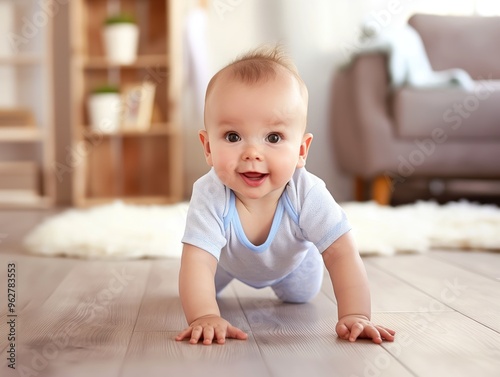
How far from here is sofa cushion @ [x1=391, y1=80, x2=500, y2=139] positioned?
2.60 m

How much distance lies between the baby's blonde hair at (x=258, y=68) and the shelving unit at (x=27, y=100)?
8.25ft

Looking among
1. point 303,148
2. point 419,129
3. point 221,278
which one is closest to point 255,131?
point 303,148

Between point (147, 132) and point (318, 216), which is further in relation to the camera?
point (147, 132)

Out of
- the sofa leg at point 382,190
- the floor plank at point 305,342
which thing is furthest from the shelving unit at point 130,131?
the floor plank at point 305,342

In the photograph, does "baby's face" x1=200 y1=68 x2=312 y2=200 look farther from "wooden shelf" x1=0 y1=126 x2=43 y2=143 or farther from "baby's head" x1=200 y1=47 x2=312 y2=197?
"wooden shelf" x1=0 y1=126 x2=43 y2=143

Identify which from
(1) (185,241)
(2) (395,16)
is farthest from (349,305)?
(2) (395,16)

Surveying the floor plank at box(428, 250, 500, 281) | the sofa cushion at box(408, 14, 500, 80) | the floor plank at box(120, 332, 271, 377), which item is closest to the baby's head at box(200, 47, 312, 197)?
the floor plank at box(120, 332, 271, 377)

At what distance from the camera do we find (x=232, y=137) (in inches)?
35.8

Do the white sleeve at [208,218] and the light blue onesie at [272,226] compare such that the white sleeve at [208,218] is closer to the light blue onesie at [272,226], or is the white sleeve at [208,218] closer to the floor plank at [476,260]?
the light blue onesie at [272,226]

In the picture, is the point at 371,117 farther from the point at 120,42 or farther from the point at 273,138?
the point at 273,138

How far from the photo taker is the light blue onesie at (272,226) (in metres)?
0.96

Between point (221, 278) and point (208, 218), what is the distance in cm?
22

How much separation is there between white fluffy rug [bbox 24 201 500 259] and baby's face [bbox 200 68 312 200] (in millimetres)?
778

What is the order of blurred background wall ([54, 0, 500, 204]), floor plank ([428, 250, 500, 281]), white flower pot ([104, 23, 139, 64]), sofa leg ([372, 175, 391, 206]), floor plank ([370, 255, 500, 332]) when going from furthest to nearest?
1. blurred background wall ([54, 0, 500, 204])
2. white flower pot ([104, 23, 139, 64])
3. sofa leg ([372, 175, 391, 206])
4. floor plank ([428, 250, 500, 281])
5. floor plank ([370, 255, 500, 332])
